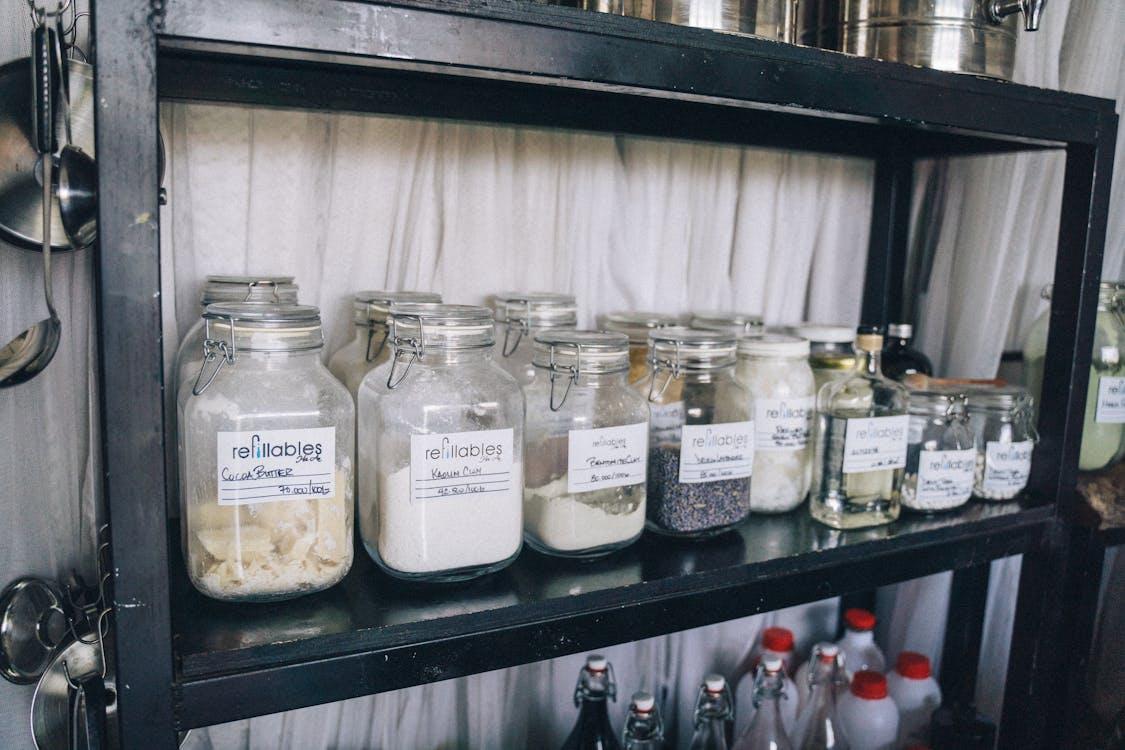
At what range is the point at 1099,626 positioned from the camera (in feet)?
4.25

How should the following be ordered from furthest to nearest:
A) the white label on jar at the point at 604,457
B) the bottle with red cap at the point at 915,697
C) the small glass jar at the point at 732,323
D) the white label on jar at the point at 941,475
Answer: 1. the bottle with red cap at the point at 915,697
2. the small glass jar at the point at 732,323
3. the white label on jar at the point at 941,475
4. the white label on jar at the point at 604,457

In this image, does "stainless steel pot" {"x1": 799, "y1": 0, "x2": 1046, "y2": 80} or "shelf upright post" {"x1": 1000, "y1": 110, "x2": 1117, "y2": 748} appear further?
"shelf upright post" {"x1": 1000, "y1": 110, "x2": 1117, "y2": 748}

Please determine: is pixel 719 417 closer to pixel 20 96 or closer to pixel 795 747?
pixel 795 747

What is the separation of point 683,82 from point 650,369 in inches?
11.8

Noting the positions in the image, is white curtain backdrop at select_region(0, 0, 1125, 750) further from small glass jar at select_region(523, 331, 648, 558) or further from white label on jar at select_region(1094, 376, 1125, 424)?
small glass jar at select_region(523, 331, 648, 558)

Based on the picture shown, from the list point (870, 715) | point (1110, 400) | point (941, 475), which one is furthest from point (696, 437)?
point (1110, 400)

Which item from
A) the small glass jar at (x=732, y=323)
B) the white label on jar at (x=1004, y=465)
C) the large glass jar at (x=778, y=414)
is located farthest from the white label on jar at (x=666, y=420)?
the white label on jar at (x=1004, y=465)

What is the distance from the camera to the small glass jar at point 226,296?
2.63 ft

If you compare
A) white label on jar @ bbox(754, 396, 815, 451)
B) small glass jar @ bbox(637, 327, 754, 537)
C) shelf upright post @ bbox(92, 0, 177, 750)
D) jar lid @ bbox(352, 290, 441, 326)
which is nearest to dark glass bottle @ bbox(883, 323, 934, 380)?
white label on jar @ bbox(754, 396, 815, 451)

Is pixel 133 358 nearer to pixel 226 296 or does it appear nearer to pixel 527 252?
pixel 226 296

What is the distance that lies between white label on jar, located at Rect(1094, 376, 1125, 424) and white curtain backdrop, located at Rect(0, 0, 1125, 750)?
162 mm

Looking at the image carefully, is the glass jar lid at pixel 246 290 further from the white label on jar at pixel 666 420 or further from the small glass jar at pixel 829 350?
the small glass jar at pixel 829 350

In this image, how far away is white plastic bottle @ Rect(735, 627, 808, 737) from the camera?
3.66ft

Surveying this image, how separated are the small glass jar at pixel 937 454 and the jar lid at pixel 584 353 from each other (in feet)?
1.29
